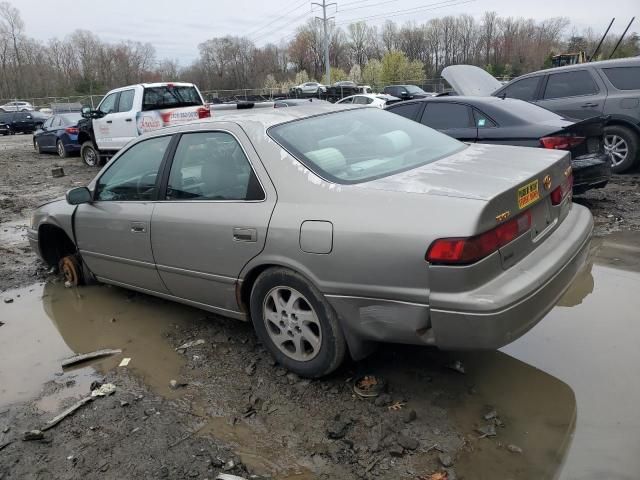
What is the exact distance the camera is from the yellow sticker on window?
2738 mm

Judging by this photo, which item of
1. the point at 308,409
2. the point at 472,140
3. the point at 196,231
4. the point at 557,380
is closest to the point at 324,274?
the point at 308,409

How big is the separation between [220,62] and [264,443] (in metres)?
91.6

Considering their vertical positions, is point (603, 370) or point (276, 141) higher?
point (276, 141)

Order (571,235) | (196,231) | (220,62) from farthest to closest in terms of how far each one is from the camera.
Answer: (220,62) → (196,231) → (571,235)

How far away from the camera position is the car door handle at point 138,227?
3881 millimetres

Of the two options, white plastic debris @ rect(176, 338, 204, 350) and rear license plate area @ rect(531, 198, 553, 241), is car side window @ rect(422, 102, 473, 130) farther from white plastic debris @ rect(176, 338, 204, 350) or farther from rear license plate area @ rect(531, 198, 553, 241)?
white plastic debris @ rect(176, 338, 204, 350)

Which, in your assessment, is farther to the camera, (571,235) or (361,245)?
(571,235)

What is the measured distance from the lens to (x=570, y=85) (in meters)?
8.52

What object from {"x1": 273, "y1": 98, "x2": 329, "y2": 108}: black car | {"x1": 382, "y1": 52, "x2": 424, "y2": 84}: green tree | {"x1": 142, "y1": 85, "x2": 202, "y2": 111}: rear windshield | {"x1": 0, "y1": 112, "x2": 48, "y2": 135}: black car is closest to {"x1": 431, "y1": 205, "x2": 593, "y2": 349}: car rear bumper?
{"x1": 273, "y1": 98, "x2": 329, "y2": 108}: black car

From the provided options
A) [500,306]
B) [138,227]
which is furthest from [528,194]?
[138,227]

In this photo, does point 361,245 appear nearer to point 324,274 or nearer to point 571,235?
point 324,274

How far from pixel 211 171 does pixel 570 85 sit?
23.7 ft

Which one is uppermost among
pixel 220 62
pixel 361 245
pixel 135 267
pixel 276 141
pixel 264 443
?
pixel 220 62

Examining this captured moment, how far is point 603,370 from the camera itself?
309cm
